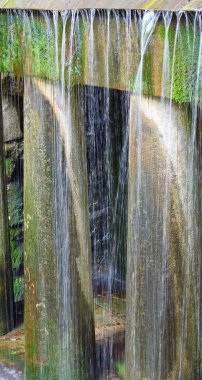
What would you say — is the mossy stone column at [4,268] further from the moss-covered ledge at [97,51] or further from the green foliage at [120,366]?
the moss-covered ledge at [97,51]

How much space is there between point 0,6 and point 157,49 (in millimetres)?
2319

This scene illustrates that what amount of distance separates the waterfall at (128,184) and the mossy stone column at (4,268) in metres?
1.65

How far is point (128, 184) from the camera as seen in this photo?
27.2 ft

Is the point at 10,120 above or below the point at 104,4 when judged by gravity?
below

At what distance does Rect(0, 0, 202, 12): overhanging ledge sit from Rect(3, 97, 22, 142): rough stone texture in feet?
9.74

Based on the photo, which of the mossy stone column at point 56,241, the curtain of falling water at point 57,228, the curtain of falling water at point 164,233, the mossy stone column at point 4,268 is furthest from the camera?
the mossy stone column at point 4,268

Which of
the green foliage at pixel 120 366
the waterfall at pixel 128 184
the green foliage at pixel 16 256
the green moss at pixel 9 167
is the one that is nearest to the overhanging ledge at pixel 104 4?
the waterfall at pixel 128 184

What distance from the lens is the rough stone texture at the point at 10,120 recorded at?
473 inches

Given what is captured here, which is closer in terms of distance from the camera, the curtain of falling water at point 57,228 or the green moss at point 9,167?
the curtain of falling water at point 57,228

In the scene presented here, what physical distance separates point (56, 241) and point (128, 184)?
1.37 meters

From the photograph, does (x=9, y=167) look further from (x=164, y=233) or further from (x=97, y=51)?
(x=164, y=233)

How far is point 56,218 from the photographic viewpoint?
9211mm

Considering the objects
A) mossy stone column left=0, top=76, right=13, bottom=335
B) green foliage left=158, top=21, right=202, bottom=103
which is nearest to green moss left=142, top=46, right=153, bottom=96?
green foliage left=158, top=21, right=202, bottom=103

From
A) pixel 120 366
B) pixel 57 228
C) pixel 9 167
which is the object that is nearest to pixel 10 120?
pixel 9 167
